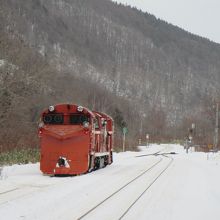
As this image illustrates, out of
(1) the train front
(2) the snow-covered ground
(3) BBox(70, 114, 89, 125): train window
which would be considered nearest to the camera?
(2) the snow-covered ground

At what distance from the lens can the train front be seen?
22.7 metres

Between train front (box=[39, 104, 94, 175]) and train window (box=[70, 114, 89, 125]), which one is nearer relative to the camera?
train front (box=[39, 104, 94, 175])

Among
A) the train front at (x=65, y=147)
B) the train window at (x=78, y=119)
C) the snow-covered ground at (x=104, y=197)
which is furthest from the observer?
the train window at (x=78, y=119)

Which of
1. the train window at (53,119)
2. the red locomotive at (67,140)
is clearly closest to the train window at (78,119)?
the red locomotive at (67,140)

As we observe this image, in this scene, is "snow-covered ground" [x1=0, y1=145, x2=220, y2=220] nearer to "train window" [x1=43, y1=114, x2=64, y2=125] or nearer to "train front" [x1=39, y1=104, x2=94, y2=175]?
"train front" [x1=39, y1=104, x2=94, y2=175]

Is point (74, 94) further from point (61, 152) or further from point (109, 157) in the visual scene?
point (61, 152)

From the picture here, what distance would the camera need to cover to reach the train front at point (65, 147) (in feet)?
74.5

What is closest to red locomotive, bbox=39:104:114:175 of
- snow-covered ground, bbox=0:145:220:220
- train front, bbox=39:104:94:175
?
train front, bbox=39:104:94:175

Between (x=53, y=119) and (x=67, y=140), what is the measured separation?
5.11 ft

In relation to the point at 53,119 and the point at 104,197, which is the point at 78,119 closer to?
the point at 53,119

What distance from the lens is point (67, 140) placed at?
23109 millimetres

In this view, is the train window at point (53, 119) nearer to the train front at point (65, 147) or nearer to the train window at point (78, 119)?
the train front at point (65, 147)

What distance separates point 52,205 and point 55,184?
17.9 ft

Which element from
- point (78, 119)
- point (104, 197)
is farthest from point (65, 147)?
point (104, 197)
